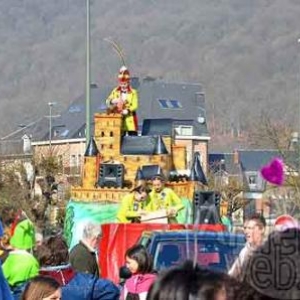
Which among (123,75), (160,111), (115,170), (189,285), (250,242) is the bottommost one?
(189,285)

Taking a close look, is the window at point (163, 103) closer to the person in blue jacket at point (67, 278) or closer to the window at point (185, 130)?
the window at point (185, 130)

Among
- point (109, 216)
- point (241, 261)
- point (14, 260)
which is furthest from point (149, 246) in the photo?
point (109, 216)

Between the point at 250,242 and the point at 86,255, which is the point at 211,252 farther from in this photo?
the point at 86,255

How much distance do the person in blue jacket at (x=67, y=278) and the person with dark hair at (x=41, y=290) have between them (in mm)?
1007

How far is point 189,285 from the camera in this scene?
2.78 meters

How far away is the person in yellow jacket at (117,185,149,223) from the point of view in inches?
556

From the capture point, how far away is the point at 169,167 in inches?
932

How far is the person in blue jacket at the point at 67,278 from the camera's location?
6.90 metres

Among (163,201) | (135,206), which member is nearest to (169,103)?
(163,201)

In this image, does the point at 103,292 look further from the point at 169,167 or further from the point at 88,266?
the point at 169,167

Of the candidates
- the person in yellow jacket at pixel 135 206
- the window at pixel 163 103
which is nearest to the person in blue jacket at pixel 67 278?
the person in yellow jacket at pixel 135 206

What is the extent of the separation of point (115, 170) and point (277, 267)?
1952 centimetres

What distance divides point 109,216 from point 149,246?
10.8m

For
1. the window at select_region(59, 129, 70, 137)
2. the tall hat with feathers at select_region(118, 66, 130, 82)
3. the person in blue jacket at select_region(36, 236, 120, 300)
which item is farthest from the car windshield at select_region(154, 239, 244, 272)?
the window at select_region(59, 129, 70, 137)
